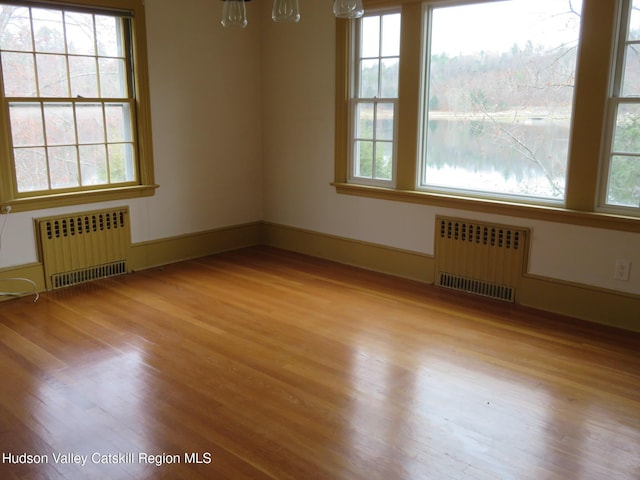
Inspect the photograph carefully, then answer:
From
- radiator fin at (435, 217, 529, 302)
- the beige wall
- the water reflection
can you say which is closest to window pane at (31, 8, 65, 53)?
the beige wall

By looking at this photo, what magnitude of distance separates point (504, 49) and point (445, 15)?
1.87ft

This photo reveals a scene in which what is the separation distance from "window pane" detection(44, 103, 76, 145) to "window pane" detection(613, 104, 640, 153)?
402 cm

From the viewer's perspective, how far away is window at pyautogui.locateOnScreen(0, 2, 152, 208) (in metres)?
4.28

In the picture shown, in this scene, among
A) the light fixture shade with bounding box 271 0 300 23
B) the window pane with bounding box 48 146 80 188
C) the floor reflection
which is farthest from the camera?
the window pane with bounding box 48 146 80 188

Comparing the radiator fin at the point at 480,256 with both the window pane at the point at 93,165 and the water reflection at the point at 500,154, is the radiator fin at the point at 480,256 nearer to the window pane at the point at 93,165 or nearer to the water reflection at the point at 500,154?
the water reflection at the point at 500,154

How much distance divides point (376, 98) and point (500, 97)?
1.08 metres

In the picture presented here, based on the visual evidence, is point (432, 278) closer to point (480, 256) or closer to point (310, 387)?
point (480, 256)

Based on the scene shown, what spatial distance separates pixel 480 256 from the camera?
14.6 feet

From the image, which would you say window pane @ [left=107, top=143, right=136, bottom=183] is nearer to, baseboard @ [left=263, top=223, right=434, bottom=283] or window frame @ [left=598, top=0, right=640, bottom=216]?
baseboard @ [left=263, top=223, right=434, bottom=283]

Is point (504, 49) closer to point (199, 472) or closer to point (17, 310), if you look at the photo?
point (199, 472)

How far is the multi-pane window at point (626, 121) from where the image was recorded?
359cm

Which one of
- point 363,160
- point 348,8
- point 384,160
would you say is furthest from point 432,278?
point 348,8

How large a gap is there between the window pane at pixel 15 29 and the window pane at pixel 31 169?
75cm

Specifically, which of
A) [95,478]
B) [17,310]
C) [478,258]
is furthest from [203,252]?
[95,478]
